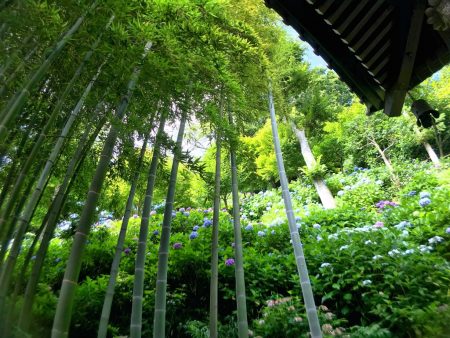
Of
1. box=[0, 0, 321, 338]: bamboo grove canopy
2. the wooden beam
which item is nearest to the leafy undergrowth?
box=[0, 0, 321, 338]: bamboo grove canopy

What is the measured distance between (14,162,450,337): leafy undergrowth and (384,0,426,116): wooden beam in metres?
1.51

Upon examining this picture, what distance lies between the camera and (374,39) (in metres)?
1.71

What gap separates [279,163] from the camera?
2807 millimetres

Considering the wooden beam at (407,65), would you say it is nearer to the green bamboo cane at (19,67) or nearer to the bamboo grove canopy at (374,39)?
the bamboo grove canopy at (374,39)

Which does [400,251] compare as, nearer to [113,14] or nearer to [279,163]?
[279,163]

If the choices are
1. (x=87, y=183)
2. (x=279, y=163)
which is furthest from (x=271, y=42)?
(x=87, y=183)

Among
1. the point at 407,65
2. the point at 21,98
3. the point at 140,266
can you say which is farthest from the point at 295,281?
the point at 21,98

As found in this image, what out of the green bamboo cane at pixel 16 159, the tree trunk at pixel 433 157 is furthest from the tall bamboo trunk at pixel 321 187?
the green bamboo cane at pixel 16 159

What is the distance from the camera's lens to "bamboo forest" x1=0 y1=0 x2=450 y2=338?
66.5 inches

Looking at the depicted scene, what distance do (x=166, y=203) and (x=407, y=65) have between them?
1.65m

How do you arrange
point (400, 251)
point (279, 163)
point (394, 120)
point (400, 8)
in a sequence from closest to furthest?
point (400, 8)
point (279, 163)
point (400, 251)
point (394, 120)

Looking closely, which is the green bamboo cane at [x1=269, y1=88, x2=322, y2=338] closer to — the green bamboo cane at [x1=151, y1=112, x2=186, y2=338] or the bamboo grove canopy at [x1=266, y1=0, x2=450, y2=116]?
the green bamboo cane at [x1=151, y1=112, x2=186, y2=338]

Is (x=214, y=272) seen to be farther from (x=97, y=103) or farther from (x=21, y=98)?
(x=21, y=98)

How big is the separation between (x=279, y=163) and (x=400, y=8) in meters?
1.52
